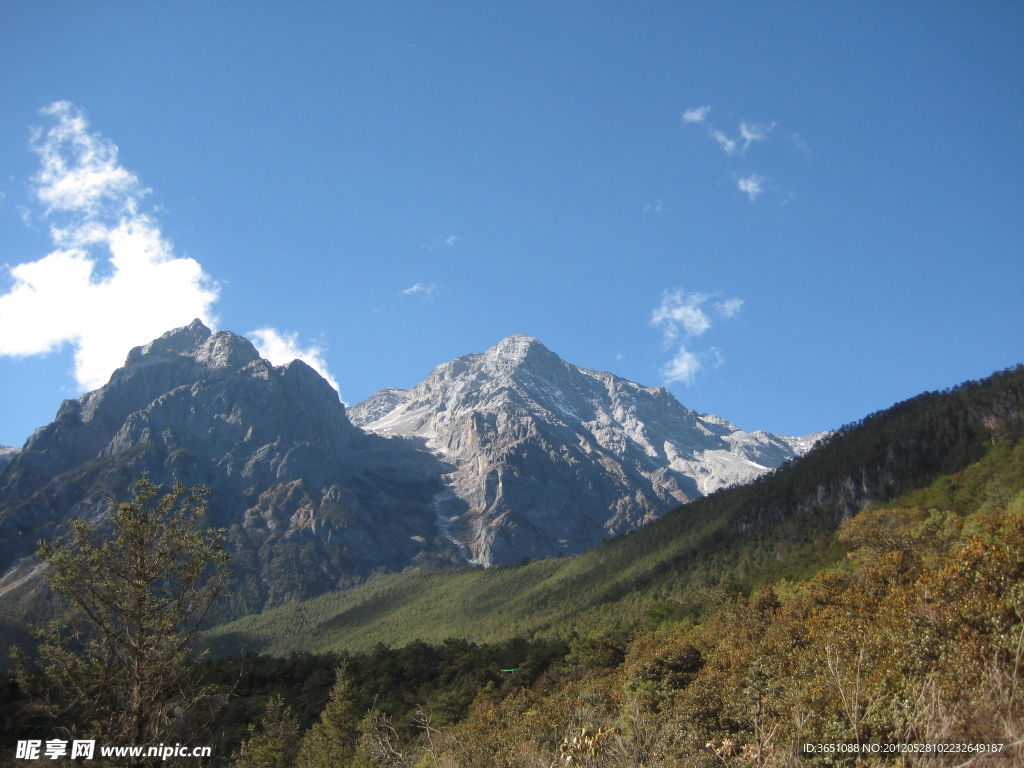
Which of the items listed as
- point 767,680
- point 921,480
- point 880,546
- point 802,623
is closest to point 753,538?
point 921,480

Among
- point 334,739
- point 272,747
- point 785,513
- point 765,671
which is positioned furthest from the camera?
point 785,513

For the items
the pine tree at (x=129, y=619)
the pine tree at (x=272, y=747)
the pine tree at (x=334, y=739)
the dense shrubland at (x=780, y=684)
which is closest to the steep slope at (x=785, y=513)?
the dense shrubland at (x=780, y=684)

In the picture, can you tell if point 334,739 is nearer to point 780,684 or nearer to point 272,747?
point 272,747

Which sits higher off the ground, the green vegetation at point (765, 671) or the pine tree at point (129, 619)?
the pine tree at point (129, 619)

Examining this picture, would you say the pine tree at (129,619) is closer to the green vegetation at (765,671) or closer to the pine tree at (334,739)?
the green vegetation at (765,671)

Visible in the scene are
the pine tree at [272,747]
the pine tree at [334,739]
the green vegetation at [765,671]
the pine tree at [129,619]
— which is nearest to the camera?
the pine tree at [129,619]

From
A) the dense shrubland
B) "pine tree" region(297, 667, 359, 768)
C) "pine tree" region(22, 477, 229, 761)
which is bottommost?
"pine tree" region(297, 667, 359, 768)

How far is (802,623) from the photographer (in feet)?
148

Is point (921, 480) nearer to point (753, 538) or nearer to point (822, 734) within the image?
point (753, 538)

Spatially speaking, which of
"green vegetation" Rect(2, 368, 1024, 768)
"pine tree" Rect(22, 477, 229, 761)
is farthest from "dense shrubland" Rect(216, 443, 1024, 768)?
"pine tree" Rect(22, 477, 229, 761)

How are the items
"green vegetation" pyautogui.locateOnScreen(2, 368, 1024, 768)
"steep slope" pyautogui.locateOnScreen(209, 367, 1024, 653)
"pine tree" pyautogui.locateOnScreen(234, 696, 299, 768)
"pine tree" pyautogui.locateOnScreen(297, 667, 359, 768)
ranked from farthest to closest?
"steep slope" pyautogui.locateOnScreen(209, 367, 1024, 653), "pine tree" pyautogui.locateOnScreen(297, 667, 359, 768), "pine tree" pyautogui.locateOnScreen(234, 696, 299, 768), "green vegetation" pyautogui.locateOnScreen(2, 368, 1024, 768)

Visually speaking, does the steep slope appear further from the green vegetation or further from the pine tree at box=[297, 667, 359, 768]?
the pine tree at box=[297, 667, 359, 768]

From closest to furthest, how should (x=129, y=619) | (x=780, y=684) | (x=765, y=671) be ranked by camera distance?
(x=129, y=619) → (x=780, y=684) → (x=765, y=671)

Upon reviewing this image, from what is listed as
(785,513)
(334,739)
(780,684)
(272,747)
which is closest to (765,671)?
(780,684)
